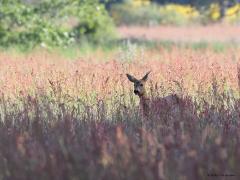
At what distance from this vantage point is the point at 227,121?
642cm

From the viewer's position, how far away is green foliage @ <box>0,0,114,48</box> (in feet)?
56.6

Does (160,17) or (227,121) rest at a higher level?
(160,17)

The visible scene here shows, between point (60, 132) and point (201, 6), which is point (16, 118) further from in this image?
point (201, 6)

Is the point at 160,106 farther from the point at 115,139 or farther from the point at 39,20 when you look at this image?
the point at 39,20

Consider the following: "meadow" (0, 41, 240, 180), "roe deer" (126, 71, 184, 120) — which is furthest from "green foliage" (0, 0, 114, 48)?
"roe deer" (126, 71, 184, 120)

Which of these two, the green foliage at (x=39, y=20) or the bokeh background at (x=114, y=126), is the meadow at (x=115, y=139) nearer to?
the bokeh background at (x=114, y=126)

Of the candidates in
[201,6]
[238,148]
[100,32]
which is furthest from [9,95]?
[201,6]

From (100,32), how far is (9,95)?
15.8 m

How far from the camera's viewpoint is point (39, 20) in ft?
57.2

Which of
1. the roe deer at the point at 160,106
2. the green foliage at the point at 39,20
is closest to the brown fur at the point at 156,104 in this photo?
the roe deer at the point at 160,106

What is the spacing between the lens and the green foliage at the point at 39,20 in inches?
680

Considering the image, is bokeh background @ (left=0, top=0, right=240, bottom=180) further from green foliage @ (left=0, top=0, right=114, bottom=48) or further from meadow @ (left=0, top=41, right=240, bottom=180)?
green foliage @ (left=0, top=0, right=114, bottom=48)

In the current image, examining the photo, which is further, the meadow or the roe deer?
the roe deer

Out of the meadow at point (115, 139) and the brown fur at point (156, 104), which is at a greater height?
the brown fur at point (156, 104)
